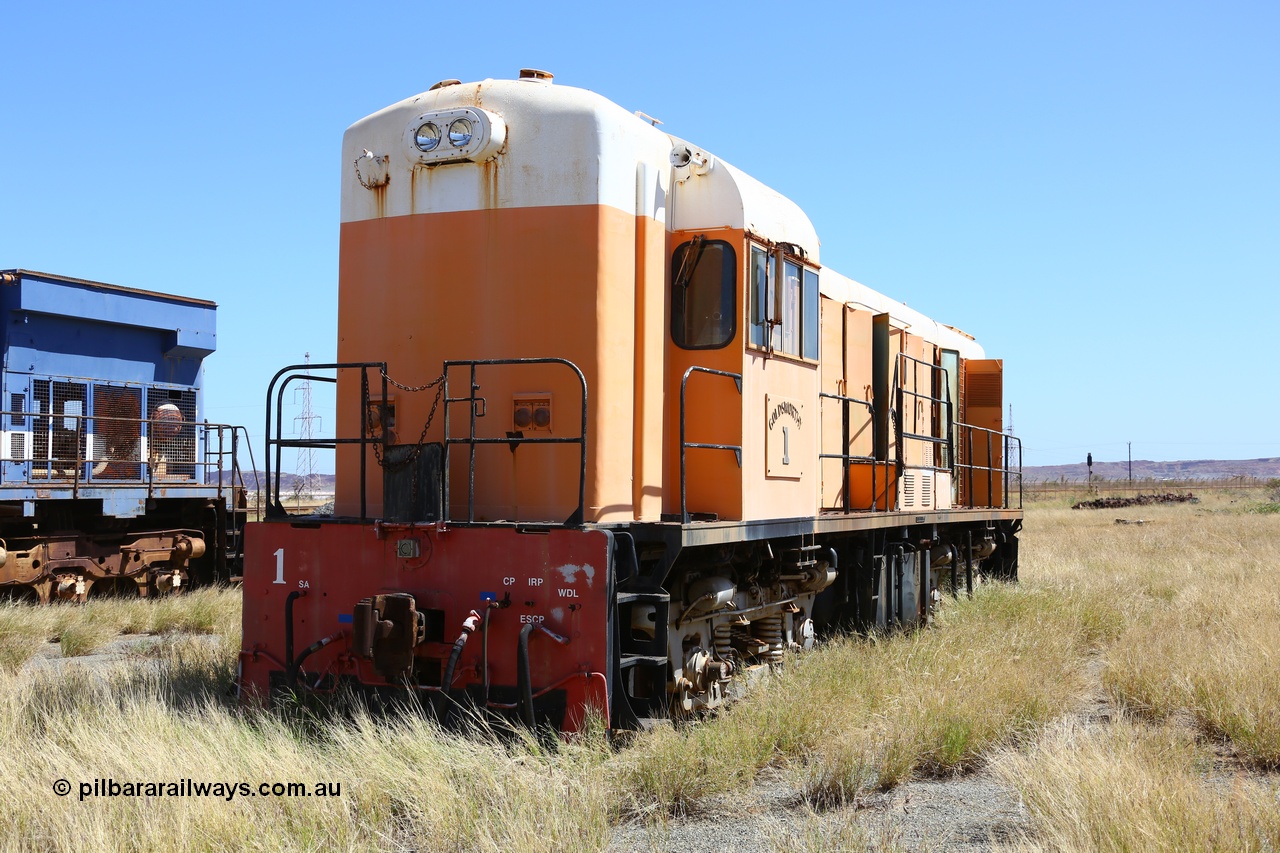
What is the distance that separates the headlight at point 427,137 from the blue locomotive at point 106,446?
8.83m

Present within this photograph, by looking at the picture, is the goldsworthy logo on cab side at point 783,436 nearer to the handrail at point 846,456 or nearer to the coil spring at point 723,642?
the handrail at point 846,456

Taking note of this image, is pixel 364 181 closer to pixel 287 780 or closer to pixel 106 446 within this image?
pixel 287 780

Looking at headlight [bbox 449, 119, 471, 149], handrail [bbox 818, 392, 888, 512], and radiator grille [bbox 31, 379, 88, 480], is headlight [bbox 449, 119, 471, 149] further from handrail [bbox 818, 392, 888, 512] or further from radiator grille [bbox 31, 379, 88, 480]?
radiator grille [bbox 31, 379, 88, 480]

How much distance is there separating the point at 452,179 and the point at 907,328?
7.28m

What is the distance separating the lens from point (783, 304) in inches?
336

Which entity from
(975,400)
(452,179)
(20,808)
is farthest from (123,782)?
(975,400)

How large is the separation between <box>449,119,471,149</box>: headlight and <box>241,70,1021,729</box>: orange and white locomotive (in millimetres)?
15

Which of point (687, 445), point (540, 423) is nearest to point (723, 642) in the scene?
point (687, 445)

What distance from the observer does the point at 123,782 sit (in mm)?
5785

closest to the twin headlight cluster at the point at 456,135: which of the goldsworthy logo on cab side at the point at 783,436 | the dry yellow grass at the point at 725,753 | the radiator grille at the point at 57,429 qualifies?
the goldsworthy logo on cab side at the point at 783,436

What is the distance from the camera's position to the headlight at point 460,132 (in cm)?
753

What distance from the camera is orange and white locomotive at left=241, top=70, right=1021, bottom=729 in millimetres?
6863

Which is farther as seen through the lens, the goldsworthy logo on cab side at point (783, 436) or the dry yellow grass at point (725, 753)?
the goldsworthy logo on cab side at point (783, 436)

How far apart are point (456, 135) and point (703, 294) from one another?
6.49 ft
